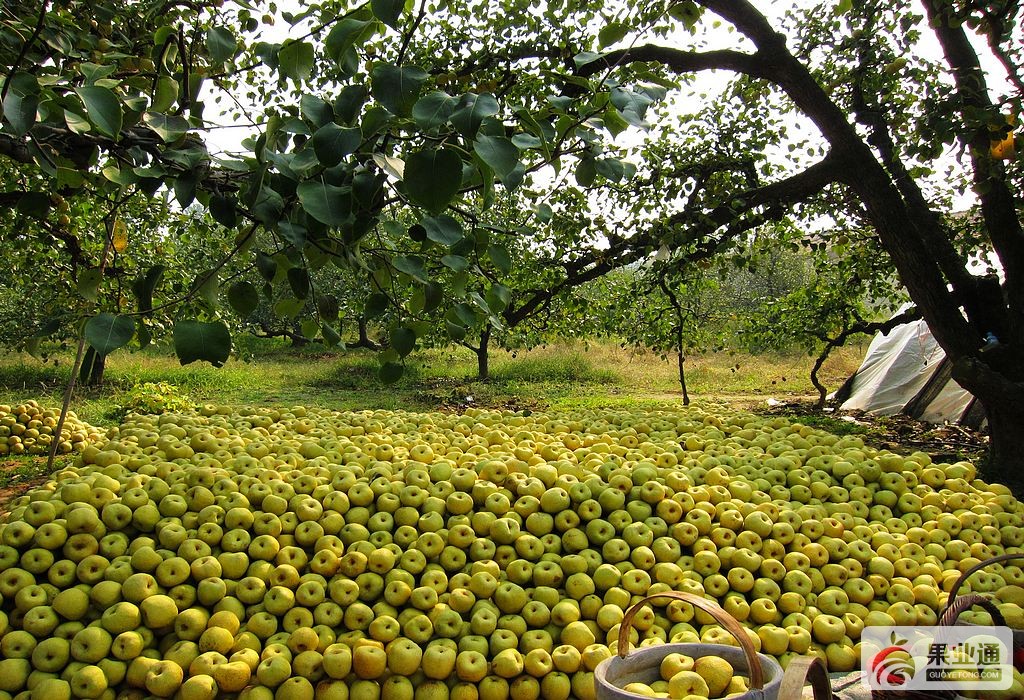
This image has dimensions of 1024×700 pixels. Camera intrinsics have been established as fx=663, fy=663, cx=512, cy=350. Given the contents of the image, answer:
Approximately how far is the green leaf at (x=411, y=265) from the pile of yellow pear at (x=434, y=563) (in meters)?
1.54

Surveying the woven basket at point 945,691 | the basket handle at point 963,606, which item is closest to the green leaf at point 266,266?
the woven basket at point 945,691

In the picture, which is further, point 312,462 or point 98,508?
point 312,462

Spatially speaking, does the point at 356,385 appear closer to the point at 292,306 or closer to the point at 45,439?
the point at 45,439

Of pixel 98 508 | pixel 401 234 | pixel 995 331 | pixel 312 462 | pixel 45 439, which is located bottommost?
pixel 45 439

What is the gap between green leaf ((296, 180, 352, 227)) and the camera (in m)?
1.13

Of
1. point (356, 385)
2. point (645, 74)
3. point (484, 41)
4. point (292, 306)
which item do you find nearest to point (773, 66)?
point (484, 41)

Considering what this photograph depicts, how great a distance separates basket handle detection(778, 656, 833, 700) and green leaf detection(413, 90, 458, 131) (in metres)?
1.68

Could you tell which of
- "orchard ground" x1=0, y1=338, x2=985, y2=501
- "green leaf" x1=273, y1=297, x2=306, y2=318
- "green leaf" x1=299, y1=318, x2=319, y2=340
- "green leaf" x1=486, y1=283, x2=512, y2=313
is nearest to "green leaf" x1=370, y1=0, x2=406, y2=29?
"green leaf" x1=486, y1=283, x2=512, y2=313

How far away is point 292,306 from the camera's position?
66.6 inches

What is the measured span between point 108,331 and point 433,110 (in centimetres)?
67

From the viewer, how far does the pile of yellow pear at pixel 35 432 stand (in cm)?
745

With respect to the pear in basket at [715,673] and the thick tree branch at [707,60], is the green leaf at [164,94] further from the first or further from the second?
the thick tree branch at [707,60]

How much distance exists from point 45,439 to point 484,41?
676cm

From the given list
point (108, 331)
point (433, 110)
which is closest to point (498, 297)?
point (433, 110)
